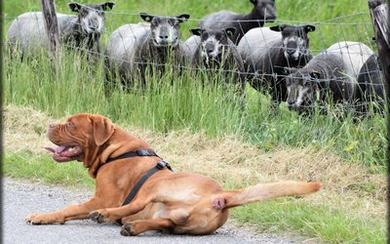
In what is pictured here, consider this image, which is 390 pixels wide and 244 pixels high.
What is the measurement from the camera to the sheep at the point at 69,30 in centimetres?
1325

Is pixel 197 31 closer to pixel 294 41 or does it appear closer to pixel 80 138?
pixel 294 41

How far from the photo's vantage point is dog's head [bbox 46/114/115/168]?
24.1 feet

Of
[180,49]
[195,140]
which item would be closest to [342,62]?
[180,49]

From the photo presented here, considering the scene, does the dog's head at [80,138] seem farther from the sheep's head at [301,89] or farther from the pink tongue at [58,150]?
the sheep's head at [301,89]

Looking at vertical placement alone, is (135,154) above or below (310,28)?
above

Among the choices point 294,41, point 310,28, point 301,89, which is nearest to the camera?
point 301,89

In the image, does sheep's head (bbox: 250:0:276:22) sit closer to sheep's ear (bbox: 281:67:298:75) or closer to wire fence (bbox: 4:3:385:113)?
wire fence (bbox: 4:3:385:113)

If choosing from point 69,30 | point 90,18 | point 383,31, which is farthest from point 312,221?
point 69,30

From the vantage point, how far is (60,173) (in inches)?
353

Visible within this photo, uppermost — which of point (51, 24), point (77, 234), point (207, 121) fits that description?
point (51, 24)

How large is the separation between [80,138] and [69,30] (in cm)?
740

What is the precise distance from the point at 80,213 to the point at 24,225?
433 millimetres

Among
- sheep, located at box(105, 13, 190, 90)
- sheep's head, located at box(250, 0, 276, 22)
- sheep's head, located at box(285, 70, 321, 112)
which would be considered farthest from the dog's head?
sheep's head, located at box(250, 0, 276, 22)

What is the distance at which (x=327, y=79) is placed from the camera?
11.7 meters
